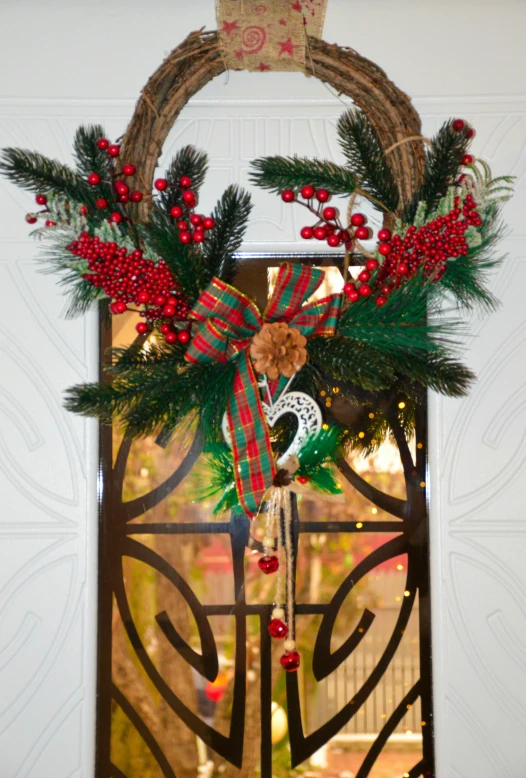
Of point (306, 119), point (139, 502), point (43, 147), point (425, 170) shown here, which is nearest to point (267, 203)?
point (306, 119)

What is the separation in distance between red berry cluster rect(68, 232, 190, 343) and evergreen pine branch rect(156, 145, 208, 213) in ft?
0.36

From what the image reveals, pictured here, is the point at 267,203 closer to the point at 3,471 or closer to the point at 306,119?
the point at 306,119

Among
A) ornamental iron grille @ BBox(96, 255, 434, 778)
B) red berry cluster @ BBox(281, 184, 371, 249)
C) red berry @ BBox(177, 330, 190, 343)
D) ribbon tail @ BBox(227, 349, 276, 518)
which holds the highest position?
red berry cluster @ BBox(281, 184, 371, 249)

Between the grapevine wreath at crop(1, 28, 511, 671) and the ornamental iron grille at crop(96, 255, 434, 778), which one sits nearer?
the grapevine wreath at crop(1, 28, 511, 671)

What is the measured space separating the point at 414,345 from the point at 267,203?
40 centimetres

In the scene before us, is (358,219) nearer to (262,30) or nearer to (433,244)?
(433,244)

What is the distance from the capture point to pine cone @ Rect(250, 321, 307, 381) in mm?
885

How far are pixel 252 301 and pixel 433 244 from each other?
0.88 feet

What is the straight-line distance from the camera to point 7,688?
107 cm

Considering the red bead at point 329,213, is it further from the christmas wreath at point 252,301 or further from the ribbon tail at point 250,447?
the ribbon tail at point 250,447

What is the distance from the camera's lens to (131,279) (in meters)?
0.92

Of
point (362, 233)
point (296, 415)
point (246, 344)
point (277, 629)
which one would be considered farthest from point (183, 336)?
point (277, 629)

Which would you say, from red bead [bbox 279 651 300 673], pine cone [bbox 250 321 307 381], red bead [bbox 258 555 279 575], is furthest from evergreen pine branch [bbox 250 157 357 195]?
red bead [bbox 279 651 300 673]

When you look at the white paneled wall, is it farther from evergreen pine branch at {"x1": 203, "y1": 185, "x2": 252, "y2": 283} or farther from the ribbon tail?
the ribbon tail
